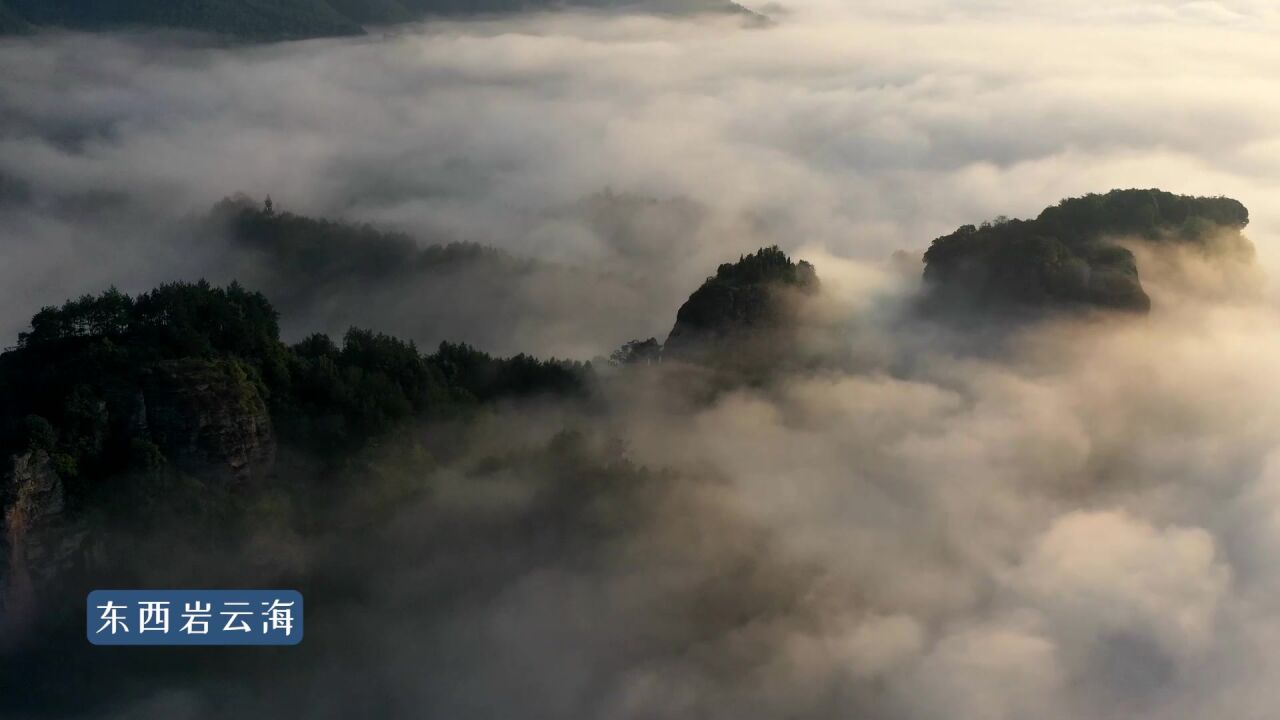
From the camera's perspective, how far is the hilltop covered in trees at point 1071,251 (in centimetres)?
7162

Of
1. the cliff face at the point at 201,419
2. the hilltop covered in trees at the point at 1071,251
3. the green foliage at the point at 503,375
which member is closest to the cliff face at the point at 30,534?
the cliff face at the point at 201,419

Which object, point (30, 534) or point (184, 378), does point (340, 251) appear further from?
point (30, 534)

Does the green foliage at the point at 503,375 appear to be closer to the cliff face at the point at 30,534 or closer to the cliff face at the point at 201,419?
the cliff face at the point at 201,419

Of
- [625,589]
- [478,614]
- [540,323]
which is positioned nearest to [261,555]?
[478,614]

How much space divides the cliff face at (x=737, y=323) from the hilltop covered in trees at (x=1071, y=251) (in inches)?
594

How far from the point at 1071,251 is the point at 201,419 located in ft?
Answer: 178

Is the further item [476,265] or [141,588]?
[476,265]

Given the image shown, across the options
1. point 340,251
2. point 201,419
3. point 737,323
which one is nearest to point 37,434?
point 201,419

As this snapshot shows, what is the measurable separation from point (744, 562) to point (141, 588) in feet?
77.6

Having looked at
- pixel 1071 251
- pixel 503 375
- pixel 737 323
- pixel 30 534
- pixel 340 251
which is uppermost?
pixel 1071 251

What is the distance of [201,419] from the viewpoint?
1671 inches

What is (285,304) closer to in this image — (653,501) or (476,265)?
(476,265)

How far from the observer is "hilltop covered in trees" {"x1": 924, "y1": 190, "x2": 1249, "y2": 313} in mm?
71625

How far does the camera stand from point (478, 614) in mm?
44688
